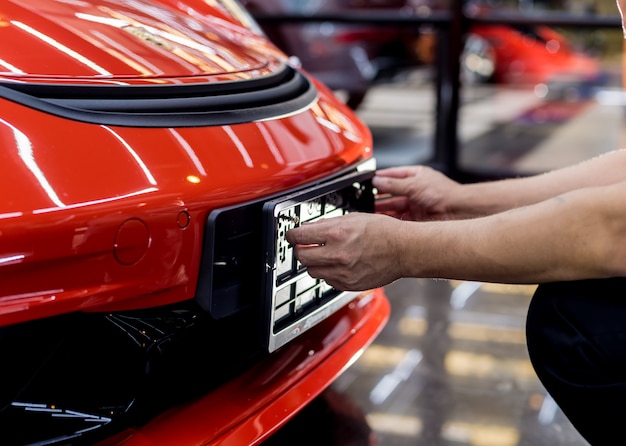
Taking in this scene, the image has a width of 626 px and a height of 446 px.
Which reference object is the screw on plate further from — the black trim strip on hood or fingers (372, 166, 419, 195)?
fingers (372, 166, 419, 195)

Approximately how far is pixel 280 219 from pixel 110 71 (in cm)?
35

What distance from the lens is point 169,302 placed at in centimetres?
120

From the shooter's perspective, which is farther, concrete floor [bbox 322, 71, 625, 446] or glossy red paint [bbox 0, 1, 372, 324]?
concrete floor [bbox 322, 71, 625, 446]

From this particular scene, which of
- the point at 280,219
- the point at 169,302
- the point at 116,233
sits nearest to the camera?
the point at 116,233

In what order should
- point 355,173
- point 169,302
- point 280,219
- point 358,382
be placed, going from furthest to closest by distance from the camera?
point 358,382 < point 355,173 < point 280,219 < point 169,302

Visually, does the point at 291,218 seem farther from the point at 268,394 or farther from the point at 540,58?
the point at 540,58

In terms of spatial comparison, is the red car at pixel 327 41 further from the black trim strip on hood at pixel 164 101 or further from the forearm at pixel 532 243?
the forearm at pixel 532 243

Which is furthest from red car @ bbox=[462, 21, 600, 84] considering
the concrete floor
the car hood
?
the car hood

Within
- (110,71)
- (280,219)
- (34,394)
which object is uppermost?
(110,71)

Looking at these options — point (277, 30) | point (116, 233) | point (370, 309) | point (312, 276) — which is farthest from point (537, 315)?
point (277, 30)

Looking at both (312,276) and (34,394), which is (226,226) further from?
(34,394)

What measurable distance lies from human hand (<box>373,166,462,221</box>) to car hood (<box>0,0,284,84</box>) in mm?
364

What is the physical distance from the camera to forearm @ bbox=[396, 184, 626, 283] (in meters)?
1.21

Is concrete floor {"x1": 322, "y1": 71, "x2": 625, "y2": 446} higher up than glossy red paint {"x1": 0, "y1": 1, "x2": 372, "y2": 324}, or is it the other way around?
glossy red paint {"x1": 0, "y1": 1, "x2": 372, "y2": 324}
